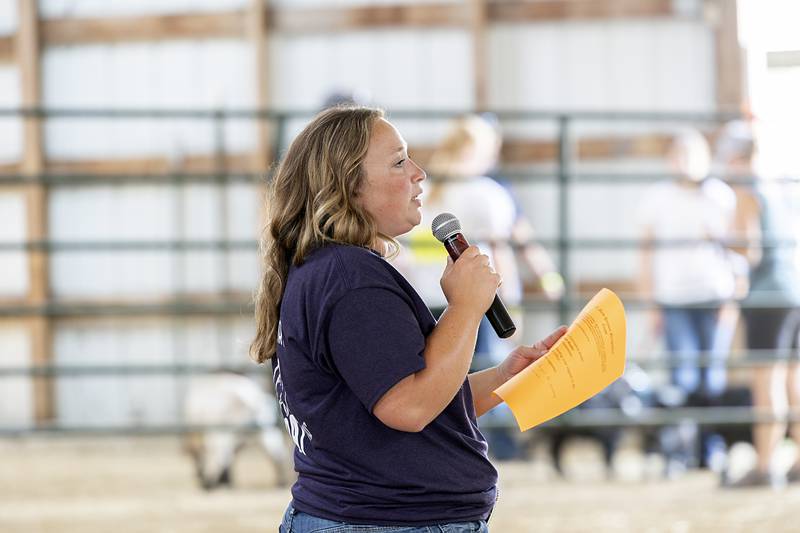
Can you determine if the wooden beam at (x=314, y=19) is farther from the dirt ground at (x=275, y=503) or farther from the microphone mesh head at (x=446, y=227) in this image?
the microphone mesh head at (x=446, y=227)

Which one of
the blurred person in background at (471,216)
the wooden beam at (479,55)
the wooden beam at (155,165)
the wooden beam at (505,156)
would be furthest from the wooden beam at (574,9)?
the blurred person in background at (471,216)

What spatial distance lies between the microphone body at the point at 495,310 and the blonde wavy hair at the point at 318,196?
0.08 meters

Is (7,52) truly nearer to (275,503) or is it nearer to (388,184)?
(275,503)

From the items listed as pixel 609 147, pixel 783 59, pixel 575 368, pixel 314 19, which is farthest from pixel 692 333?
pixel 575 368

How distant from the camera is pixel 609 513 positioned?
3.86 m

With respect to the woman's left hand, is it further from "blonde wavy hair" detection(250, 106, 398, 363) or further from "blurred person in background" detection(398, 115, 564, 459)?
"blurred person in background" detection(398, 115, 564, 459)

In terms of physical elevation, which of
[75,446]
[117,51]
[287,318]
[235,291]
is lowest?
[75,446]

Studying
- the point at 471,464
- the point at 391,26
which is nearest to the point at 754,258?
the point at 391,26

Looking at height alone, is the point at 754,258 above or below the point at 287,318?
below

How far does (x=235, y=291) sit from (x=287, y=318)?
5570 millimetres

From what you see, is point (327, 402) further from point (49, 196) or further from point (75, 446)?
point (49, 196)

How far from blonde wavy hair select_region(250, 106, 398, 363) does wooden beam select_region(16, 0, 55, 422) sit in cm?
562

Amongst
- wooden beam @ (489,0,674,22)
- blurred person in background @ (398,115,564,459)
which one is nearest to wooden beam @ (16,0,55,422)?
wooden beam @ (489,0,674,22)

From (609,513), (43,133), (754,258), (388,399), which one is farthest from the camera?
(43,133)
